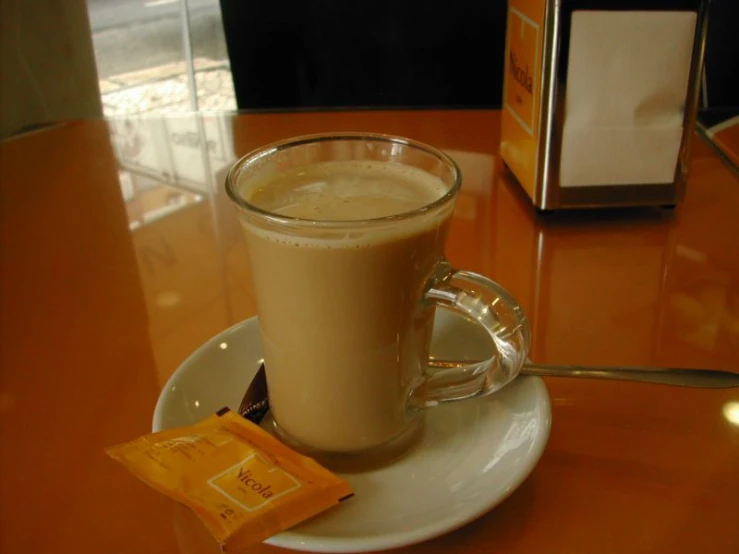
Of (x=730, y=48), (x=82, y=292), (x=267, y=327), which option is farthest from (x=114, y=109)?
(x=267, y=327)

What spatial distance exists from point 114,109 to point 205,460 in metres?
1.66

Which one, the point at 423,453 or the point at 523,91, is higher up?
the point at 523,91

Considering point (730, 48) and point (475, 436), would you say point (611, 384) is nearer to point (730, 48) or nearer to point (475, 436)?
point (475, 436)

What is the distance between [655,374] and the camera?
49cm

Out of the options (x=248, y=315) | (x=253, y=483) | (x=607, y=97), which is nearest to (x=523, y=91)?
(x=607, y=97)

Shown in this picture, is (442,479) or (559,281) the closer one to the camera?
Answer: (442,479)

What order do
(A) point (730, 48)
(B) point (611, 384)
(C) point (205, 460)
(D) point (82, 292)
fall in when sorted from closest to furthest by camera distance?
(C) point (205, 460) → (B) point (611, 384) → (D) point (82, 292) → (A) point (730, 48)

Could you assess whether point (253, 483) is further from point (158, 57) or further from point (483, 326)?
point (158, 57)

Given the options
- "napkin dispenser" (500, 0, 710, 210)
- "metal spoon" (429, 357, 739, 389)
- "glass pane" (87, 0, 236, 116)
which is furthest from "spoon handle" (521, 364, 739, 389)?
"glass pane" (87, 0, 236, 116)

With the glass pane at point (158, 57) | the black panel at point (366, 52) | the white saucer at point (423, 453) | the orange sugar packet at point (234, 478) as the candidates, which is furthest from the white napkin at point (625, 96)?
the glass pane at point (158, 57)

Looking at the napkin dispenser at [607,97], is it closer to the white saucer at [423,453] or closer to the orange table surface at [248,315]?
the orange table surface at [248,315]

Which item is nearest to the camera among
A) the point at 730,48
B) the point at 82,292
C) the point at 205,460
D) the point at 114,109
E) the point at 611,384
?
the point at 205,460

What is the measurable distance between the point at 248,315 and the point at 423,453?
0.82ft

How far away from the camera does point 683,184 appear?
2.61 feet
